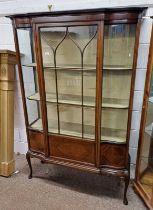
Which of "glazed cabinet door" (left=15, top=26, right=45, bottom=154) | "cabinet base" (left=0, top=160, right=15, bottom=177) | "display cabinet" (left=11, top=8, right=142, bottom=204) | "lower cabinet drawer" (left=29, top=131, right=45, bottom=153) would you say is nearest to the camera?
"display cabinet" (left=11, top=8, right=142, bottom=204)

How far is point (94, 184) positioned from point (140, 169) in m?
0.49

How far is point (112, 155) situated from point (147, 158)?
384mm

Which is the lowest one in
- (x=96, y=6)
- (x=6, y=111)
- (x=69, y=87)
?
(x=6, y=111)

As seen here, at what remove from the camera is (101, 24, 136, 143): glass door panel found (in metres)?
1.56

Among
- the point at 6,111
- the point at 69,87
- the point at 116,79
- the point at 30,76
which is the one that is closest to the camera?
the point at 116,79

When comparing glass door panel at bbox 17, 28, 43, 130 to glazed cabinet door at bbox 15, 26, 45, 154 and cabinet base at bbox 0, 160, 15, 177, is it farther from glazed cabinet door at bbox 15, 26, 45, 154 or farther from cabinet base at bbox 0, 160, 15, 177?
cabinet base at bbox 0, 160, 15, 177

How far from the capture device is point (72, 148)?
5.94 ft

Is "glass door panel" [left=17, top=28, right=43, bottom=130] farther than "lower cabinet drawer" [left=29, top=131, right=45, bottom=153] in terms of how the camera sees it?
No

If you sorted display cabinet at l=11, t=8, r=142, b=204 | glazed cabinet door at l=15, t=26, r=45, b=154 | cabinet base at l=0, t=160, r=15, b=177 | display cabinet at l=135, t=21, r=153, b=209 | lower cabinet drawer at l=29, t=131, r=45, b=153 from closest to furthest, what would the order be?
display cabinet at l=11, t=8, r=142, b=204, display cabinet at l=135, t=21, r=153, b=209, glazed cabinet door at l=15, t=26, r=45, b=154, lower cabinet drawer at l=29, t=131, r=45, b=153, cabinet base at l=0, t=160, r=15, b=177

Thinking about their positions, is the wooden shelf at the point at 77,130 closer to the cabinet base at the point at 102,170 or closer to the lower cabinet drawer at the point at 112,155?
the lower cabinet drawer at the point at 112,155

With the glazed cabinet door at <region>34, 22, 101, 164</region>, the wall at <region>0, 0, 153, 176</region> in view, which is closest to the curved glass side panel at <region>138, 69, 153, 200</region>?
the wall at <region>0, 0, 153, 176</region>

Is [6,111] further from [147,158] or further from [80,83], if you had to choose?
[147,158]

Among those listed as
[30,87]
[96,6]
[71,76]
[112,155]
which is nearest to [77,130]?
[112,155]

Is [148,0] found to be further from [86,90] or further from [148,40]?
[86,90]
